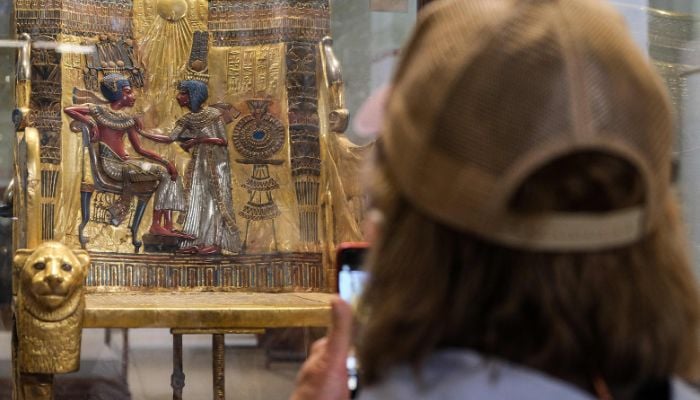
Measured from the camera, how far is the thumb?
1036 millimetres

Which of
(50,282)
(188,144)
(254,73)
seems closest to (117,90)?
(188,144)

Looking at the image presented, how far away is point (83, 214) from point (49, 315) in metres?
0.92

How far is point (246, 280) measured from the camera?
4289 mm

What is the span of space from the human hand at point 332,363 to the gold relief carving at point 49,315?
7.83 ft

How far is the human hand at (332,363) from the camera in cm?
104

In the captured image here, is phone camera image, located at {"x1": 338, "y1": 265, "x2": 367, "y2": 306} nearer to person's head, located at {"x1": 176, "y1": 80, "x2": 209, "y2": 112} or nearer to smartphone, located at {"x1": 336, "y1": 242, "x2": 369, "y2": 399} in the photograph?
smartphone, located at {"x1": 336, "y1": 242, "x2": 369, "y2": 399}

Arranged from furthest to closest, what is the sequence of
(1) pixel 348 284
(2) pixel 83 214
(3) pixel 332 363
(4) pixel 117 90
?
(4) pixel 117 90
(2) pixel 83 214
(1) pixel 348 284
(3) pixel 332 363

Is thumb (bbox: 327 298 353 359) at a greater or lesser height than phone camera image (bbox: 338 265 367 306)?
greater

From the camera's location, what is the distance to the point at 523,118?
2.39ft

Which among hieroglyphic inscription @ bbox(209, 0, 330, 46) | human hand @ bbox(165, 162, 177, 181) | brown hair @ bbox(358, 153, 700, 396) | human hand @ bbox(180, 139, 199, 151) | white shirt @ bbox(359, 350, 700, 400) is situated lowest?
white shirt @ bbox(359, 350, 700, 400)

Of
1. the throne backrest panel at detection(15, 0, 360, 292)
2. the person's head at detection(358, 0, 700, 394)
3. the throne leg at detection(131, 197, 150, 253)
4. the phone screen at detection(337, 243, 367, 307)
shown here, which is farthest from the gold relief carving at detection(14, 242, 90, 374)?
the person's head at detection(358, 0, 700, 394)

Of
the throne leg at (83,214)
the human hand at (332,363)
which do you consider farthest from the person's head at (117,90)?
A: the human hand at (332,363)

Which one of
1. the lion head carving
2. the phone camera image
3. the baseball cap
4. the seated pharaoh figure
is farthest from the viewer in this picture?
the seated pharaoh figure

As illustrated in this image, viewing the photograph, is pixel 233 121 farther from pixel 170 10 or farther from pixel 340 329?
pixel 340 329
